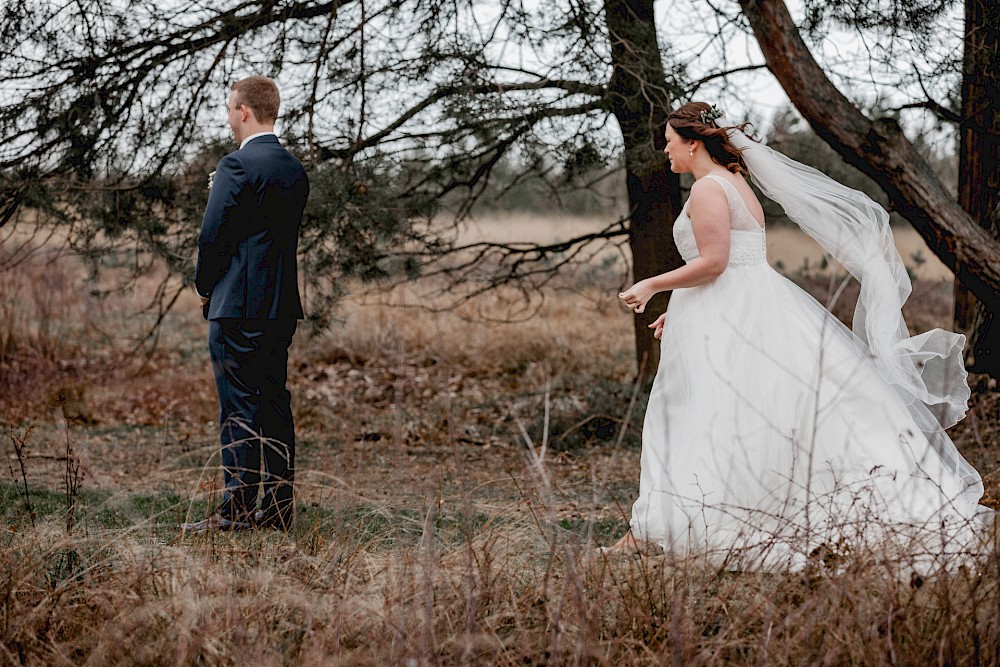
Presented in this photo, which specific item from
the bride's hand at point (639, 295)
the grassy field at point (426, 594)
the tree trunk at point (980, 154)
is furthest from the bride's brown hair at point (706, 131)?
the tree trunk at point (980, 154)

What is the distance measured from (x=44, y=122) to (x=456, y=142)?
8.22 feet

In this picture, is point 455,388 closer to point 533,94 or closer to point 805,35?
point 533,94

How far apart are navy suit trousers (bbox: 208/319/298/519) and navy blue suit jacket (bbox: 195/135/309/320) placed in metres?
0.08

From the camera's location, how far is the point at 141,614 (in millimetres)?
2498

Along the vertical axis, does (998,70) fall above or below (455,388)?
above

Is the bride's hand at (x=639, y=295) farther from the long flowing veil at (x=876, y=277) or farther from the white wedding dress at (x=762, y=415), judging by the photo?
the long flowing veil at (x=876, y=277)

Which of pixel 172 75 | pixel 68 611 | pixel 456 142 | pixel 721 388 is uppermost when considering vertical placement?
pixel 172 75

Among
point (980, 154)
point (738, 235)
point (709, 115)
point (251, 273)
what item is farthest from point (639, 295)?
point (980, 154)

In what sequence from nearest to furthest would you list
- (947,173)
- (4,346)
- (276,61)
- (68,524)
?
(68,524), (276,61), (4,346), (947,173)

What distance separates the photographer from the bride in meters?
3.68

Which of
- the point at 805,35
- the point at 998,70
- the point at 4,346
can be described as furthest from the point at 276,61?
the point at 4,346

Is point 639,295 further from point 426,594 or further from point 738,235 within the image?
point 426,594

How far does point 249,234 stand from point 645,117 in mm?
2814

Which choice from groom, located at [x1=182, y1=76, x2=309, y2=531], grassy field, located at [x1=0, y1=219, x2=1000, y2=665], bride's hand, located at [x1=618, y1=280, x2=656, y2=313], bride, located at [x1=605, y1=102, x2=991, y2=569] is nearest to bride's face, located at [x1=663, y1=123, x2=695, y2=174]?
bride, located at [x1=605, y1=102, x2=991, y2=569]
